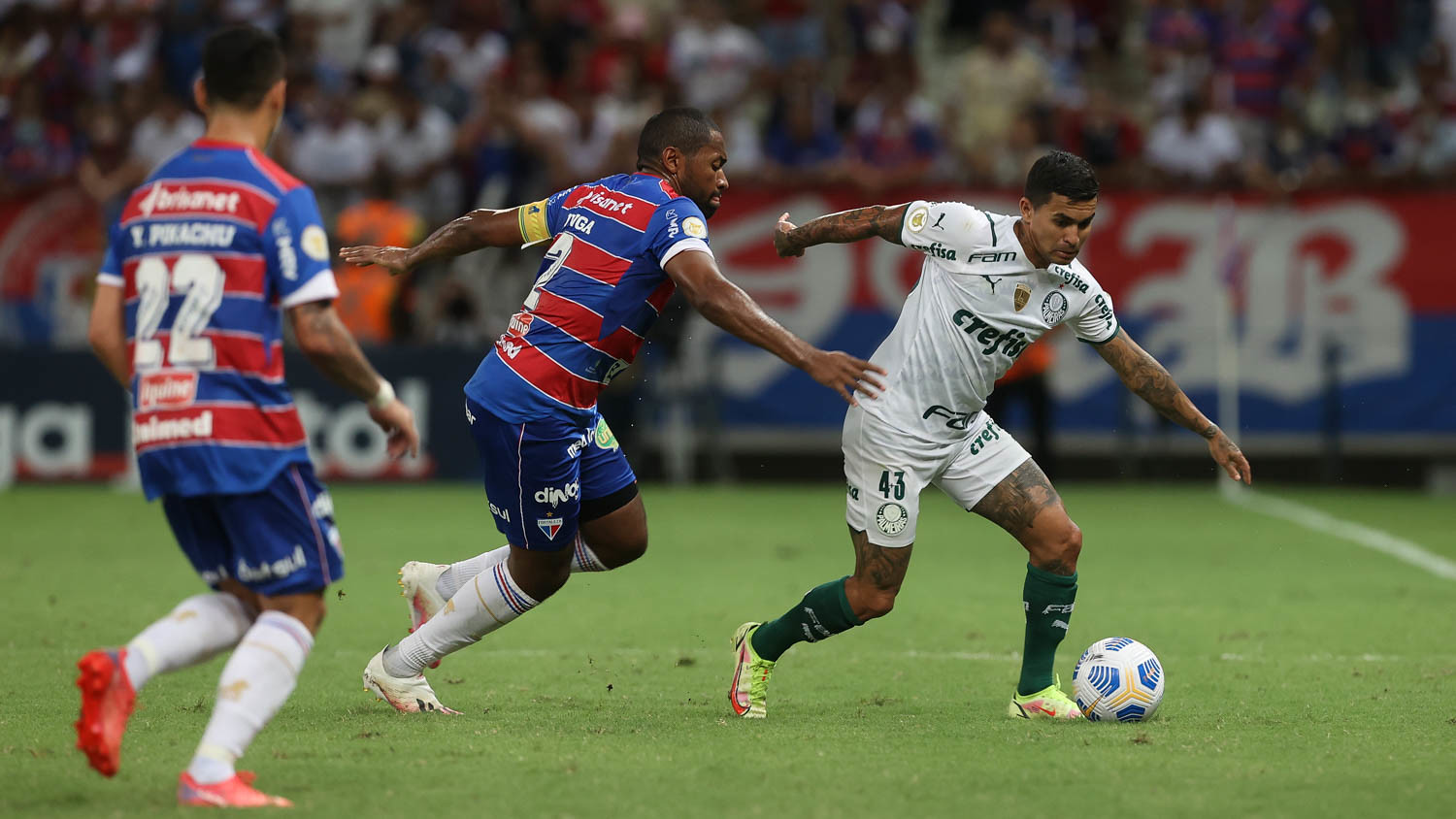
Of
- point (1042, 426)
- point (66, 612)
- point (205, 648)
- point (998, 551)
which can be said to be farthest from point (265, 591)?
point (1042, 426)

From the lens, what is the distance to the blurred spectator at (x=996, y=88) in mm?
18719

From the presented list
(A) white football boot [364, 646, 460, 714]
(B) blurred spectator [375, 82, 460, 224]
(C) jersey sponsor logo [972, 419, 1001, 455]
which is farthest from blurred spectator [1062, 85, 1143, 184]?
(A) white football boot [364, 646, 460, 714]

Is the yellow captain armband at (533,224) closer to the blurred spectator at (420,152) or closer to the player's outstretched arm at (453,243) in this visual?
the player's outstretched arm at (453,243)

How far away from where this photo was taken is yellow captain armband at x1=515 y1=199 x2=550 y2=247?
6.85m

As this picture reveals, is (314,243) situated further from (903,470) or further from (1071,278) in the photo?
(1071,278)

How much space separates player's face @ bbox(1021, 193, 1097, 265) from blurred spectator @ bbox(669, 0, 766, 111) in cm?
1270

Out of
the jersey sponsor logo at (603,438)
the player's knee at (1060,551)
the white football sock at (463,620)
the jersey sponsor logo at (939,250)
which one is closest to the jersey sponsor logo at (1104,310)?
the jersey sponsor logo at (939,250)

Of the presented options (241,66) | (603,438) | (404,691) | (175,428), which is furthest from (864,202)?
(175,428)

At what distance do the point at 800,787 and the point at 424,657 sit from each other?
1994mm

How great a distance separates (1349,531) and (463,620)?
32.1 feet

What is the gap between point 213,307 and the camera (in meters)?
5.00

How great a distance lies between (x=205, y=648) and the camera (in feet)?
16.9

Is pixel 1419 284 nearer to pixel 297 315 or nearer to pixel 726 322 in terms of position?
pixel 726 322

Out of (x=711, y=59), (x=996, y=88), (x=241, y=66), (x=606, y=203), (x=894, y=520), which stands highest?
(x=711, y=59)
